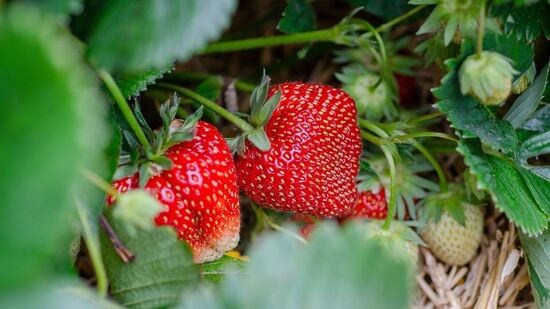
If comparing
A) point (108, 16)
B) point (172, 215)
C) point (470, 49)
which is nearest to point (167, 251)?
point (172, 215)

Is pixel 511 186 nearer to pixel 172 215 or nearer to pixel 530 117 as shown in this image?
pixel 530 117

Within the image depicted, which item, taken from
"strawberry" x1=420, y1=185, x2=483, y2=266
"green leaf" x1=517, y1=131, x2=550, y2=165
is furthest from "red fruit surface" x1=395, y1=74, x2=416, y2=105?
→ "green leaf" x1=517, y1=131, x2=550, y2=165

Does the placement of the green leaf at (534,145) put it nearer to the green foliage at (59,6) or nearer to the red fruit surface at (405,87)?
the red fruit surface at (405,87)

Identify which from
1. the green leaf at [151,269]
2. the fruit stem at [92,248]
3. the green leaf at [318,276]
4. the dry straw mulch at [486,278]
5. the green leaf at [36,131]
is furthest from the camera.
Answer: the dry straw mulch at [486,278]

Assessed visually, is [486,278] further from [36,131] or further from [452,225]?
[36,131]

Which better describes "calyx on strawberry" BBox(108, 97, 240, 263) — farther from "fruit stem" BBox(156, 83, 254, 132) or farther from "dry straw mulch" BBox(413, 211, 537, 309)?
"dry straw mulch" BBox(413, 211, 537, 309)

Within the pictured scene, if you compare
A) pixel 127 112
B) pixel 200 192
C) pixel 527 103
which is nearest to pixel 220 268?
pixel 200 192

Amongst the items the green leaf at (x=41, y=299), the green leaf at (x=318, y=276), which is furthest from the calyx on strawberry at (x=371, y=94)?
the green leaf at (x=41, y=299)
